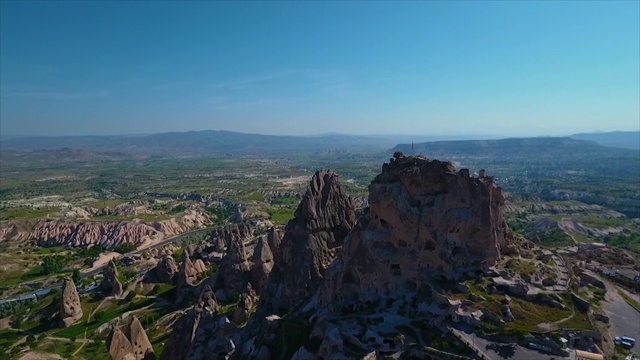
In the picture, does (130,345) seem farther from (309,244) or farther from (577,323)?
(577,323)

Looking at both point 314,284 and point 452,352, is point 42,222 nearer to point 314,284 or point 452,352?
point 314,284

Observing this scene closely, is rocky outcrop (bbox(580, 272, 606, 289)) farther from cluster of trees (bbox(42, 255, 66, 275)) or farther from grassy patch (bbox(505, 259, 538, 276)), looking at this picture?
cluster of trees (bbox(42, 255, 66, 275))

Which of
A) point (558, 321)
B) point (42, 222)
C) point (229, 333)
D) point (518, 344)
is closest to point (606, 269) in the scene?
point (558, 321)

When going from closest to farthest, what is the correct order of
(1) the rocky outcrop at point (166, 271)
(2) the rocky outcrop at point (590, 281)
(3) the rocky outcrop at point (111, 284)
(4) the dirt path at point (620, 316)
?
(4) the dirt path at point (620, 316) → (2) the rocky outcrop at point (590, 281) → (3) the rocky outcrop at point (111, 284) → (1) the rocky outcrop at point (166, 271)

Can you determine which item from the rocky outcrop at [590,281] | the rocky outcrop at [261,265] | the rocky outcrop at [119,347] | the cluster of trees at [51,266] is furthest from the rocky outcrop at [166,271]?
the rocky outcrop at [590,281]

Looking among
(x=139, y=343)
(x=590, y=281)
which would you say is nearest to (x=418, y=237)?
(x=590, y=281)

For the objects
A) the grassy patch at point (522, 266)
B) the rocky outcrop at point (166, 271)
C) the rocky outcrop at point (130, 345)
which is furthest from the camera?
the rocky outcrop at point (166, 271)

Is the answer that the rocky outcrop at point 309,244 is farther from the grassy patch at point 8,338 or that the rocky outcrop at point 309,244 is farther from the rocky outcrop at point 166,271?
the grassy patch at point 8,338

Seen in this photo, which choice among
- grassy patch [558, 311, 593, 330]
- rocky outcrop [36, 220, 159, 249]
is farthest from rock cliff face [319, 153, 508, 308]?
rocky outcrop [36, 220, 159, 249]
